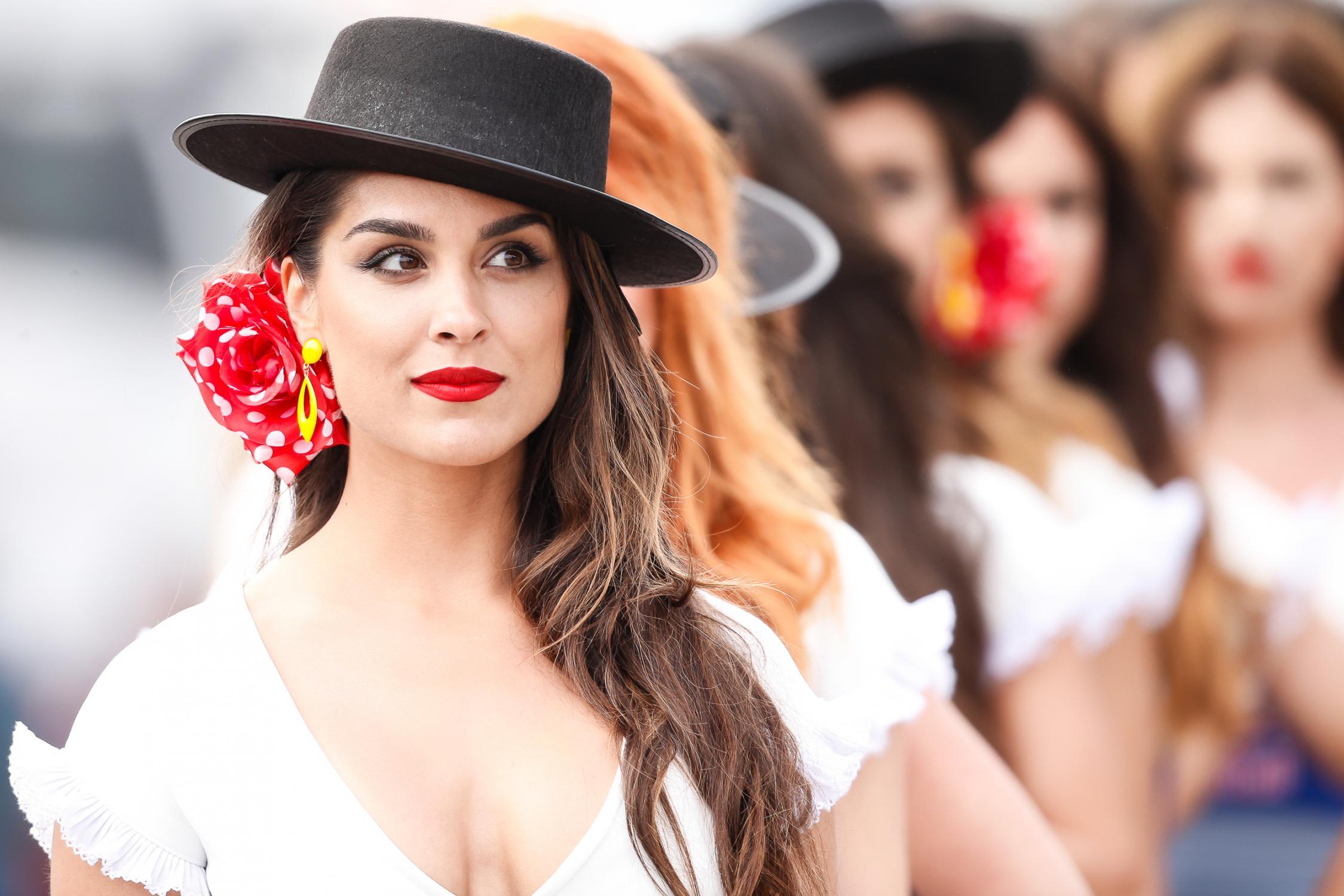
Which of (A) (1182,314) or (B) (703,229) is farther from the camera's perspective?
(A) (1182,314)

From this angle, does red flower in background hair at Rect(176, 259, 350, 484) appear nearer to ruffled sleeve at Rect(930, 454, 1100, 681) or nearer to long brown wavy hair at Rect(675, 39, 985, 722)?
long brown wavy hair at Rect(675, 39, 985, 722)

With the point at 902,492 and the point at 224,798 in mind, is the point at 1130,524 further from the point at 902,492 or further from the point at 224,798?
the point at 224,798

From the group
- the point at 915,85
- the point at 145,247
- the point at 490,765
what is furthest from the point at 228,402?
the point at 915,85

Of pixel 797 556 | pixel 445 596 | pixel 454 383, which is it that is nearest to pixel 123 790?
pixel 445 596

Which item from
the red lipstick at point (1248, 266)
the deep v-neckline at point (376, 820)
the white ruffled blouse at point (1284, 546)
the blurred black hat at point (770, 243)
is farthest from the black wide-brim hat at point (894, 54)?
the deep v-neckline at point (376, 820)

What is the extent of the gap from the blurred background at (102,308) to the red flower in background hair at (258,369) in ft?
4.97

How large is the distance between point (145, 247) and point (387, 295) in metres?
1.99

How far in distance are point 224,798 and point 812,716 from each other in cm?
69

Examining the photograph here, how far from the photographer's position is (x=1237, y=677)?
396 cm

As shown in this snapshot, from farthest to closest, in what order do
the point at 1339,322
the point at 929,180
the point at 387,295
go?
1. the point at 1339,322
2. the point at 929,180
3. the point at 387,295

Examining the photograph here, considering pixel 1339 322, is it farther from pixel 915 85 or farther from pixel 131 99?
pixel 131 99

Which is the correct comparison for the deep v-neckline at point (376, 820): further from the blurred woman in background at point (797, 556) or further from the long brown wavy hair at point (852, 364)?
the long brown wavy hair at point (852, 364)

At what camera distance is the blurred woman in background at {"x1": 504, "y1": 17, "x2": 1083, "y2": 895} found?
6.41ft

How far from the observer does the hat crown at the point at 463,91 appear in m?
1.46
